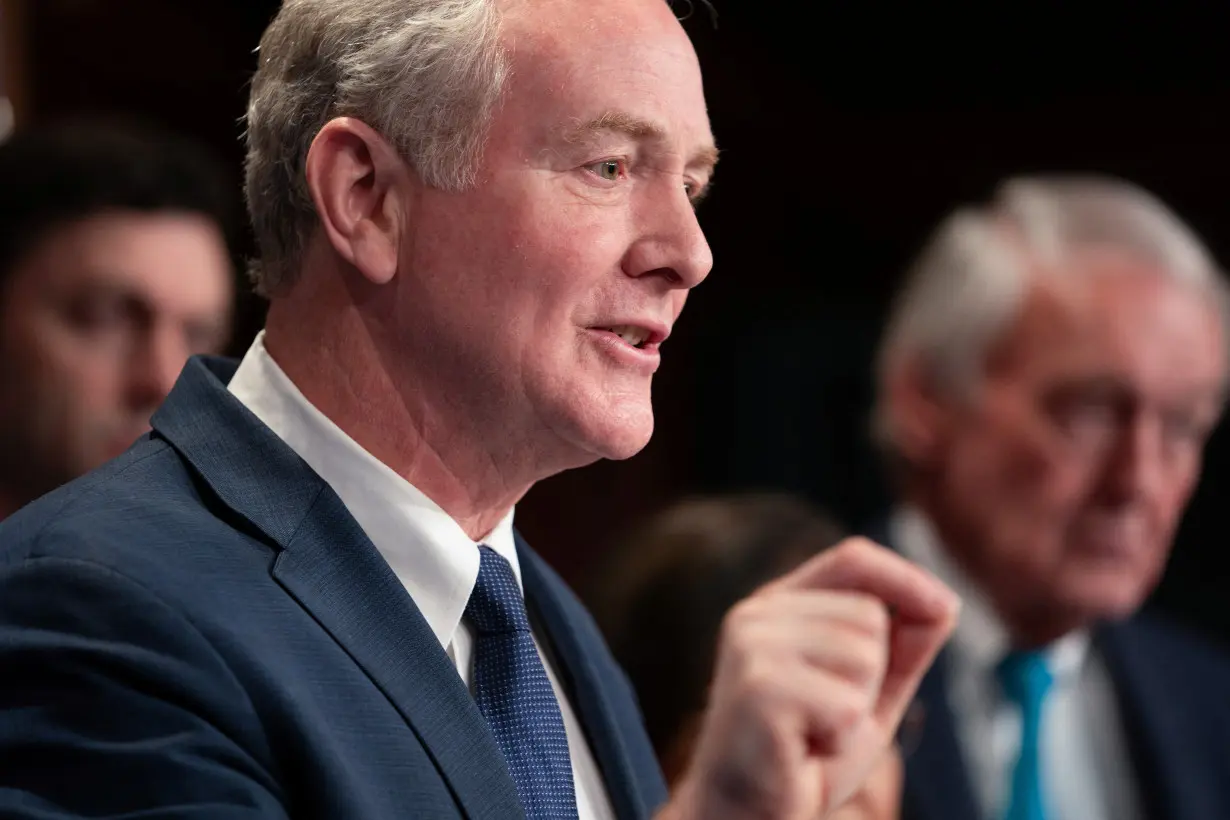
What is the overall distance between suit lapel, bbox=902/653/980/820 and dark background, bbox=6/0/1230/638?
60.5 inches

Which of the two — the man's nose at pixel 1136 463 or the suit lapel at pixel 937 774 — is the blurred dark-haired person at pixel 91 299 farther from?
the man's nose at pixel 1136 463

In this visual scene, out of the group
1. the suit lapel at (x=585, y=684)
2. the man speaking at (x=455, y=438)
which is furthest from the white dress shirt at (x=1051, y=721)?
the man speaking at (x=455, y=438)

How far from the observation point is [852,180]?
400 centimetres

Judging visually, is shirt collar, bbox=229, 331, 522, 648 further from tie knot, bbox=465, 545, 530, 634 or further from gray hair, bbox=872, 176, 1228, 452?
gray hair, bbox=872, 176, 1228, 452

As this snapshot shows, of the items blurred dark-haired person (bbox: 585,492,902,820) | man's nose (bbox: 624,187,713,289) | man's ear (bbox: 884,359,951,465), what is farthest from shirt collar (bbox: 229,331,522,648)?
man's ear (bbox: 884,359,951,465)

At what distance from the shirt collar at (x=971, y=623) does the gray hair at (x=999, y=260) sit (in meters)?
0.22

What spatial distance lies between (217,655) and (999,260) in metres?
2.08

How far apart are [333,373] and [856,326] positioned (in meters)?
2.88

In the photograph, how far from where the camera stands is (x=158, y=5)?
9.86 ft

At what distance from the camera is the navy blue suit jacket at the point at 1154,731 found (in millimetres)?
2266

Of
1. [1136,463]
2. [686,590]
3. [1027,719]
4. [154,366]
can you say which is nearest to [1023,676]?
[1027,719]

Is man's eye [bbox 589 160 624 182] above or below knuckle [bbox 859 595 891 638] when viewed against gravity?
above

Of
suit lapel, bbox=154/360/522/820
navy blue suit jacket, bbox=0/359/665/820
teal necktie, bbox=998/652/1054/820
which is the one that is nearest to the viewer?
navy blue suit jacket, bbox=0/359/665/820

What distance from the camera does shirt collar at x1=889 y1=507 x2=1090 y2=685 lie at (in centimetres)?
251
